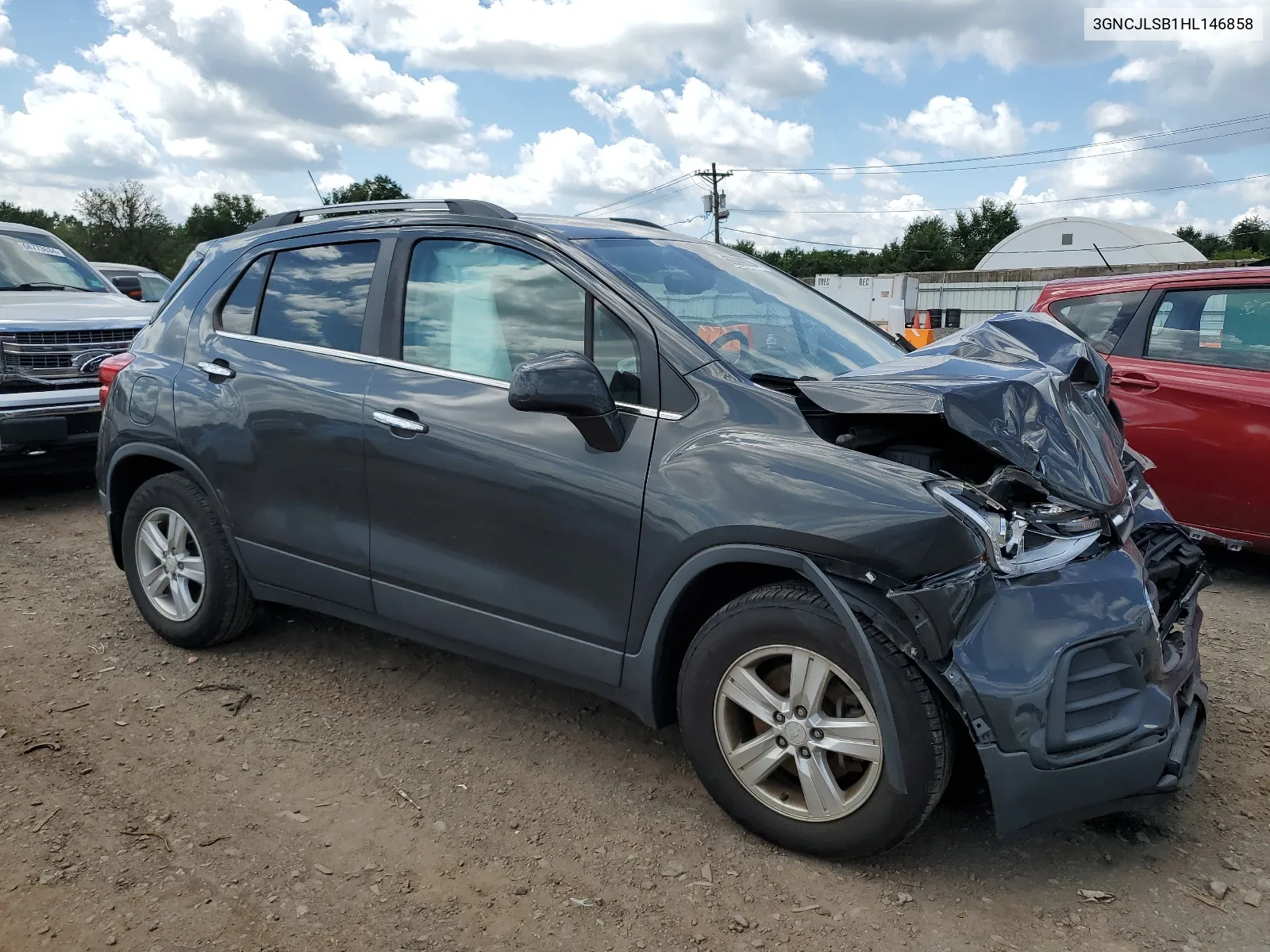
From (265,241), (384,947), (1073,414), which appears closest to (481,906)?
(384,947)

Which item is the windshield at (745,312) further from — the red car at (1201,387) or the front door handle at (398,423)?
the red car at (1201,387)

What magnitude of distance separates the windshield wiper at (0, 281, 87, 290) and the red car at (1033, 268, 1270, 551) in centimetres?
767

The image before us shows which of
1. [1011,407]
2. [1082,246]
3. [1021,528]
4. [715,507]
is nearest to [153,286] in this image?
[715,507]

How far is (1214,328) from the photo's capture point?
5312 mm

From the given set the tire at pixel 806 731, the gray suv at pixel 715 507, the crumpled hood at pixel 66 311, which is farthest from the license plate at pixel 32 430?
the tire at pixel 806 731

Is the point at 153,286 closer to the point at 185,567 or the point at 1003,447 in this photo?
the point at 185,567

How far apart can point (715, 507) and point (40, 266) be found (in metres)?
7.68

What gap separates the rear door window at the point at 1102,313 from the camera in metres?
5.63

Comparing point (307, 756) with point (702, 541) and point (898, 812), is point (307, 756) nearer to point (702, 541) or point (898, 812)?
point (702, 541)

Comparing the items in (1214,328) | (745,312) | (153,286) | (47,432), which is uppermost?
(153,286)

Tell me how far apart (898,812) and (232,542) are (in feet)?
8.99

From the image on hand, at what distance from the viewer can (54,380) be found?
→ 6926mm

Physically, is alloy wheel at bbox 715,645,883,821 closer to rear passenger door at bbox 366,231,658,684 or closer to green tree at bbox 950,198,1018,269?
rear passenger door at bbox 366,231,658,684

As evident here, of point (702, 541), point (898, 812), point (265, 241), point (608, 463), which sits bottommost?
point (898, 812)
